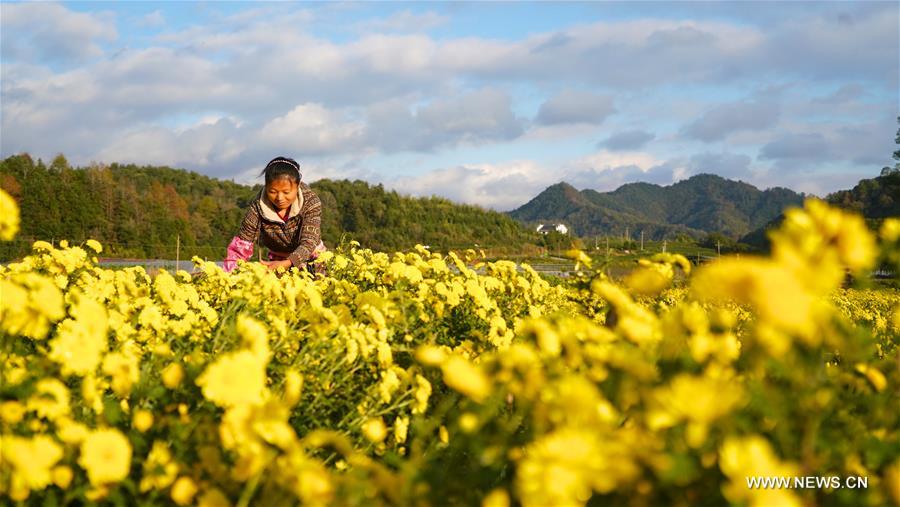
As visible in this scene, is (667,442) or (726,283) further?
(667,442)

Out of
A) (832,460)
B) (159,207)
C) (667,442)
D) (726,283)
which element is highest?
(159,207)

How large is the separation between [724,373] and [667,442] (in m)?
0.29

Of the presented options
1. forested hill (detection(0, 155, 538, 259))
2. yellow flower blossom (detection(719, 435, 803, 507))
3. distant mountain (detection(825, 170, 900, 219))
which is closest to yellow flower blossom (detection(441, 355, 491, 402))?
yellow flower blossom (detection(719, 435, 803, 507))

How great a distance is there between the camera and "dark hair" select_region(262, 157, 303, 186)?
19.0 feet

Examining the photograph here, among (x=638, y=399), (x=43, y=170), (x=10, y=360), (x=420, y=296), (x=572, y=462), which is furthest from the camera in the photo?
(x=43, y=170)

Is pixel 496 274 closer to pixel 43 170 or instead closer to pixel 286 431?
pixel 286 431

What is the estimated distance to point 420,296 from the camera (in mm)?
3219

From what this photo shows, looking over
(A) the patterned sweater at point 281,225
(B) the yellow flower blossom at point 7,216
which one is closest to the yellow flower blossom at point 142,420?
(B) the yellow flower blossom at point 7,216

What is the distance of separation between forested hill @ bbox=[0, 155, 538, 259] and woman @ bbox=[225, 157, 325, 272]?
94.7 feet

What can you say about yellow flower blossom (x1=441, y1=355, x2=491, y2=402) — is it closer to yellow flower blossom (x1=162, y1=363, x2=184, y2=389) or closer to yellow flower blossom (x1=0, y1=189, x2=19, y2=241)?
yellow flower blossom (x1=162, y1=363, x2=184, y2=389)

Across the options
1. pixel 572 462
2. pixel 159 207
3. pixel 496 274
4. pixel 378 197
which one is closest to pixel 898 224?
pixel 572 462

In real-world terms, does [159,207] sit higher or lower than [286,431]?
higher

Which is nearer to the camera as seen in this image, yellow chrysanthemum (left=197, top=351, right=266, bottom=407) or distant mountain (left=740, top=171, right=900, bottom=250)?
yellow chrysanthemum (left=197, top=351, right=266, bottom=407)

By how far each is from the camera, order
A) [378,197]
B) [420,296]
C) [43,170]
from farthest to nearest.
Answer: [378,197], [43,170], [420,296]
